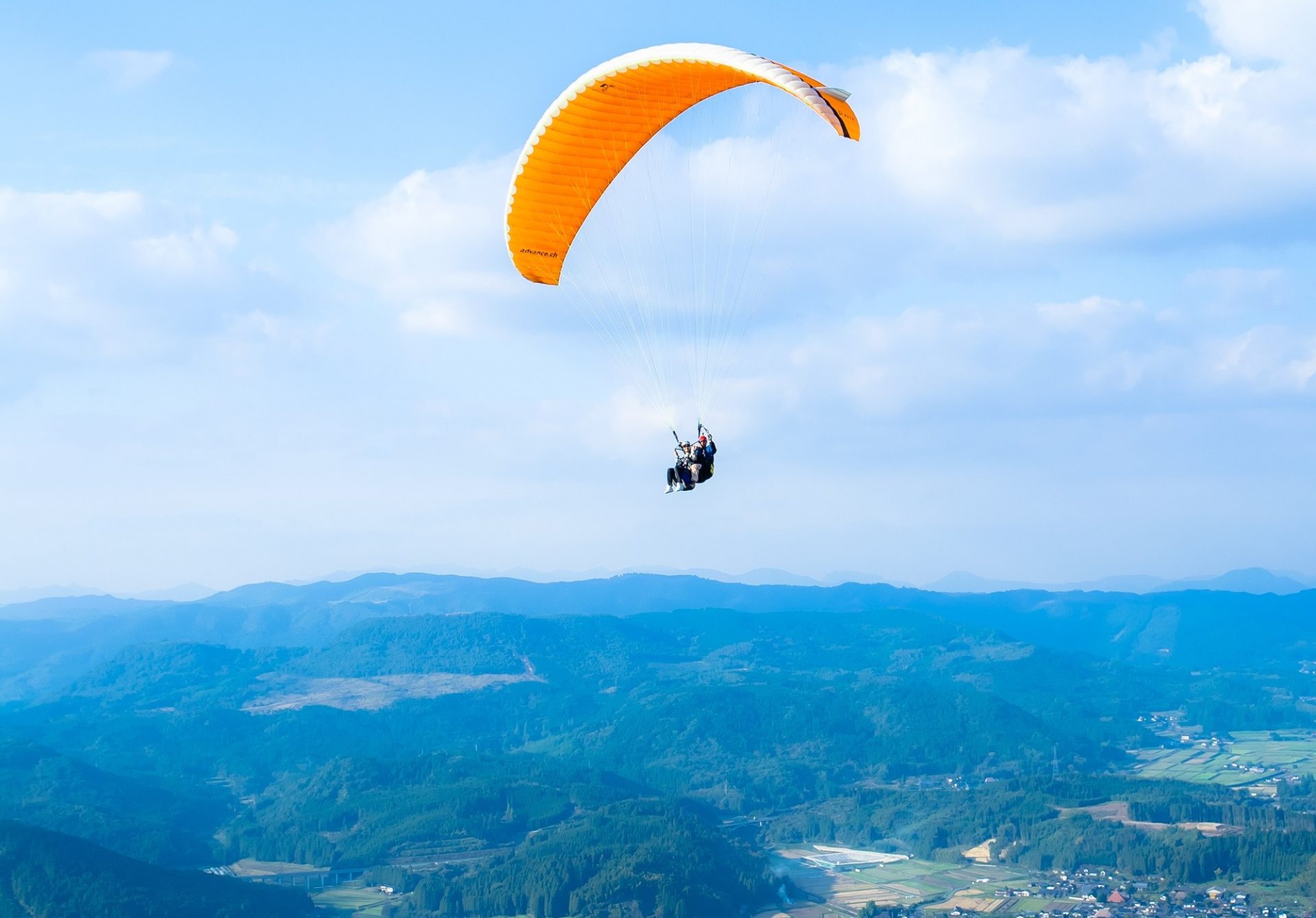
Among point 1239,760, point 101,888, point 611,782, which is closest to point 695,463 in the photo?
point 101,888

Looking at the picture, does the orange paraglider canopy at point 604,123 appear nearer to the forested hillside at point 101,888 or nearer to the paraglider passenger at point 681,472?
the paraglider passenger at point 681,472

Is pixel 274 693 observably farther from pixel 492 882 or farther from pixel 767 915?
pixel 767 915

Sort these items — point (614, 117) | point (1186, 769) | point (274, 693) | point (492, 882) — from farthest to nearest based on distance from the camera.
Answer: point (274, 693) < point (1186, 769) < point (492, 882) < point (614, 117)

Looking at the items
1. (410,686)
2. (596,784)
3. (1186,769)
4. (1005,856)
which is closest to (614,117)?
(1005,856)

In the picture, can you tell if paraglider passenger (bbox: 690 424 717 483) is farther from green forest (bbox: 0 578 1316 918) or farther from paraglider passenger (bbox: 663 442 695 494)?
green forest (bbox: 0 578 1316 918)

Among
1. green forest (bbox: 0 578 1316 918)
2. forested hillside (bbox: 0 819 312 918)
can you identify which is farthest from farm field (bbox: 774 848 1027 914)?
forested hillside (bbox: 0 819 312 918)

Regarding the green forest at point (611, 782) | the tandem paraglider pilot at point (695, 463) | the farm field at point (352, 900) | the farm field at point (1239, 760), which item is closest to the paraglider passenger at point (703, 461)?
the tandem paraglider pilot at point (695, 463)
